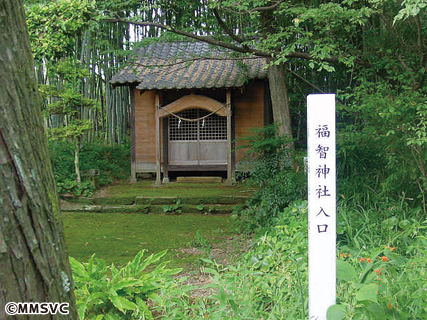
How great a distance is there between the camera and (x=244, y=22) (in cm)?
880

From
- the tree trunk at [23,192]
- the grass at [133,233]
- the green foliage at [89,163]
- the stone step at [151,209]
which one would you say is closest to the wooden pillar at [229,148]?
the stone step at [151,209]

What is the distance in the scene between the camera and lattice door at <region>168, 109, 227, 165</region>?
11.2 meters

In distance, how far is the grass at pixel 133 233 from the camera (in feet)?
18.8

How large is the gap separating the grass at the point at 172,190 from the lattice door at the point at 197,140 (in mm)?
824

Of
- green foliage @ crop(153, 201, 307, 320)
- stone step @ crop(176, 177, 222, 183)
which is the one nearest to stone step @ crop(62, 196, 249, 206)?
stone step @ crop(176, 177, 222, 183)

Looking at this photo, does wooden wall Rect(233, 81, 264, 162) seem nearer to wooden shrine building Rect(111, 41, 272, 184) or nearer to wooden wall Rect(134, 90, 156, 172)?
wooden shrine building Rect(111, 41, 272, 184)

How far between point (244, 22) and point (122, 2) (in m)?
2.59

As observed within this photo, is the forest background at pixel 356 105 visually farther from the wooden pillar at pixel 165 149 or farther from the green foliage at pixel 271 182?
the wooden pillar at pixel 165 149

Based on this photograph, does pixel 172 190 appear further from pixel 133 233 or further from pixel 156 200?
pixel 133 233

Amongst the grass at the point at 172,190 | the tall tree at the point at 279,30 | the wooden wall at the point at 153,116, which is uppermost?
the tall tree at the point at 279,30

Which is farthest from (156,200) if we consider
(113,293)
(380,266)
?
(380,266)

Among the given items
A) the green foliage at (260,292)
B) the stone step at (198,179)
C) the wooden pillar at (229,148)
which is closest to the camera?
the green foliage at (260,292)

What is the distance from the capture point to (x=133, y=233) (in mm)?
6949

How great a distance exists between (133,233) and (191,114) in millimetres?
5136
